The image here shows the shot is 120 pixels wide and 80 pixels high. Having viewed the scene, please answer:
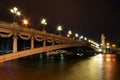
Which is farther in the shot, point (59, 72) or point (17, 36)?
point (17, 36)

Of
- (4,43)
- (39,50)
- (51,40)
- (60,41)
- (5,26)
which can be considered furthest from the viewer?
(60,41)

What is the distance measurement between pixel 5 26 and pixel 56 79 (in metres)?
18.4

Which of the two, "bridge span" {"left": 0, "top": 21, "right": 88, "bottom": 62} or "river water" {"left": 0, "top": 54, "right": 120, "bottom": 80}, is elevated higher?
"bridge span" {"left": 0, "top": 21, "right": 88, "bottom": 62}

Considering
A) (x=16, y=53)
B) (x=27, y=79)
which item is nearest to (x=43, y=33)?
(x=16, y=53)

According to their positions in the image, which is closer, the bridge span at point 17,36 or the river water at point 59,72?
the river water at point 59,72

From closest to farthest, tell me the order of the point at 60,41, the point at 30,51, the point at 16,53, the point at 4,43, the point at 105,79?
the point at 105,79
the point at 16,53
the point at 30,51
the point at 4,43
the point at 60,41

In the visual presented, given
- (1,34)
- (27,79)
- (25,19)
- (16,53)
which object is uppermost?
(25,19)

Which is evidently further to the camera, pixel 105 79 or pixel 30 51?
pixel 30 51

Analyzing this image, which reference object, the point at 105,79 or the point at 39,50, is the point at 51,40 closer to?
the point at 39,50

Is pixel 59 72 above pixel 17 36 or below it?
below

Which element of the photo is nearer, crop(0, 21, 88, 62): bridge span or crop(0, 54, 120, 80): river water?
crop(0, 54, 120, 80): river water

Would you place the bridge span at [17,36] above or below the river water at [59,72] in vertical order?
above

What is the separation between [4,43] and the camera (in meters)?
70.9

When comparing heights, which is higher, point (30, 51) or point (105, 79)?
point (30, 51)
